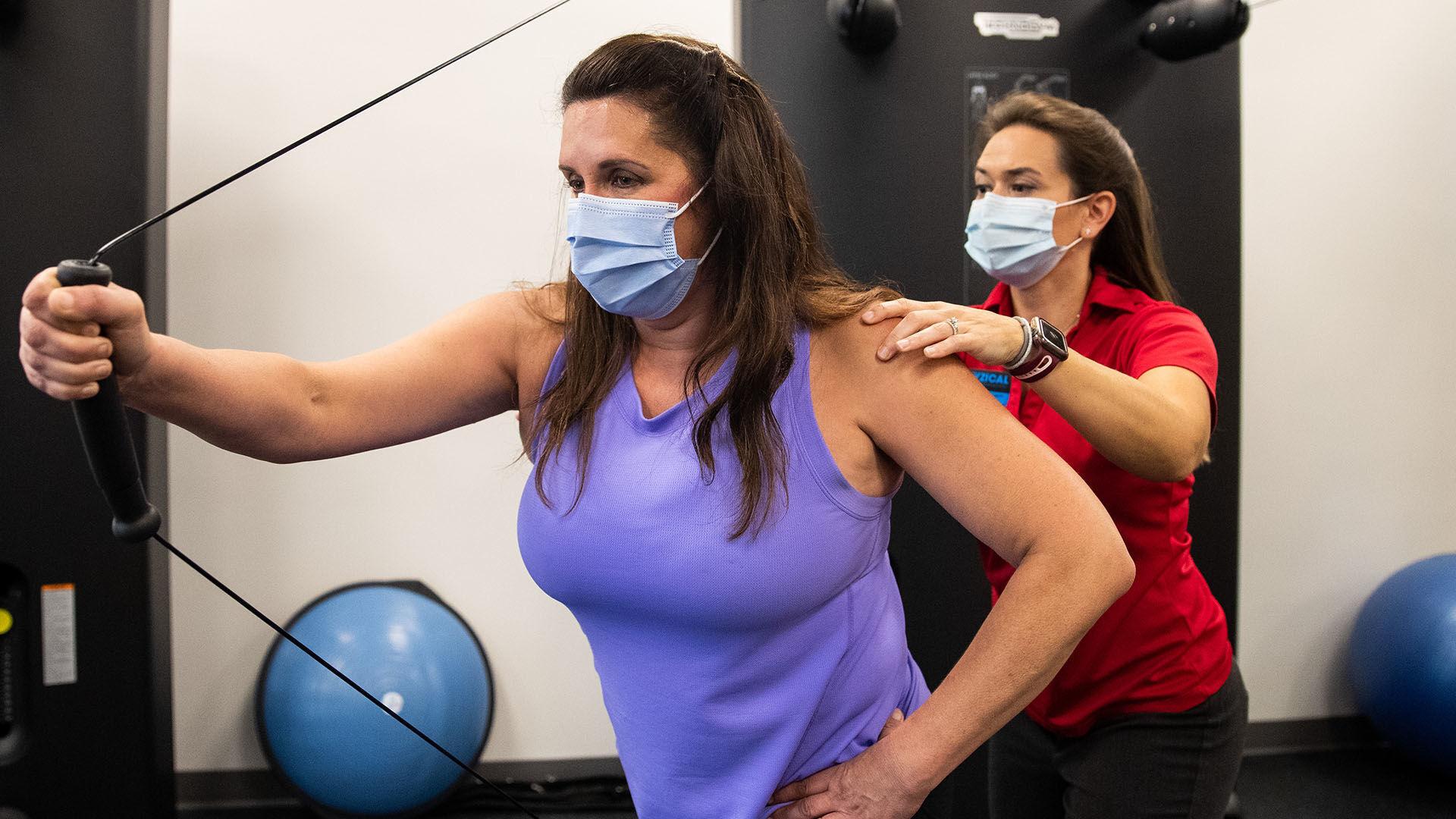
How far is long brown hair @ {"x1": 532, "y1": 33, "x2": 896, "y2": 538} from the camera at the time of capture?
Result: 1.05 meters

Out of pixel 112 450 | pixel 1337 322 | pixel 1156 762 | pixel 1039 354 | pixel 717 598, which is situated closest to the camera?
pixel 112 450

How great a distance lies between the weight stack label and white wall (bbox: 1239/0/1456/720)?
3.04m

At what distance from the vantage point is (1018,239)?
5.45ft

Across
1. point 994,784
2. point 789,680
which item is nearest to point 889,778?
point 789,680

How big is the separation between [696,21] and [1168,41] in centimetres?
121

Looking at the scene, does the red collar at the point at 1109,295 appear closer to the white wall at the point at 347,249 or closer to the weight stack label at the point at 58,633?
the white wall at the point at 347,249

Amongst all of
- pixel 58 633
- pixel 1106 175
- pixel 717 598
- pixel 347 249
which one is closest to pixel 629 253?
pixel 717 598

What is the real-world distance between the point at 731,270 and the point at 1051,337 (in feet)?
1.31

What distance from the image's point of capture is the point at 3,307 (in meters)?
2.13

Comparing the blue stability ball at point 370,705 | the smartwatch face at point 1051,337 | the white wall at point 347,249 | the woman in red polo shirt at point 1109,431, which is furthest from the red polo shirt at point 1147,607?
the white wall at point 347,249

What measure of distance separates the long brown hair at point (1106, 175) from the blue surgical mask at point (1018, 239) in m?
0.05

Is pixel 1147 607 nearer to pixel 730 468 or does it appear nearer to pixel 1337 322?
pixel 730 468

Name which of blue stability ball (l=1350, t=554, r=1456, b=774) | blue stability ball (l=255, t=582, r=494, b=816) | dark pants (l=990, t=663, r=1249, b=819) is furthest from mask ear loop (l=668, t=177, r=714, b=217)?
blue stability ball (l=1350, t=554, r=1456, b=774)

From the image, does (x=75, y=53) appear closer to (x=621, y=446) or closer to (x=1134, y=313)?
(x=621, y=446)
